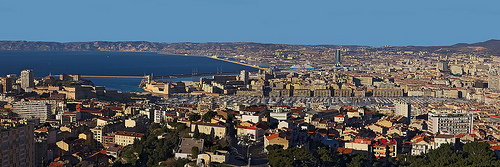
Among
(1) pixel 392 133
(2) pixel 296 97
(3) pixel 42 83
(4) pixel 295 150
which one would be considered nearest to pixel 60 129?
(4) pixel 295 150

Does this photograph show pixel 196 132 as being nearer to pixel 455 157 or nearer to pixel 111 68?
pixel 455 157

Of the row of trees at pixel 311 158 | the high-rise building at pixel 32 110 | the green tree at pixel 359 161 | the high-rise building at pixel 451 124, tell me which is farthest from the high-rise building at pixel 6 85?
the green tree at pixel 359 161

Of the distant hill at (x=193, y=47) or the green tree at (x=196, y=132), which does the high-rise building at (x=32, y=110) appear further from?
the distant hill at (x=193, y=47)

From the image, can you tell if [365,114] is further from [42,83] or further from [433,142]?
[42,83]

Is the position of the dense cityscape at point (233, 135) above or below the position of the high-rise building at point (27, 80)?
below

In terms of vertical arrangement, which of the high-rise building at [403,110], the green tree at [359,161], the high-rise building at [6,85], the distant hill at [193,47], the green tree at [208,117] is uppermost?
the distant hill at [193,47]

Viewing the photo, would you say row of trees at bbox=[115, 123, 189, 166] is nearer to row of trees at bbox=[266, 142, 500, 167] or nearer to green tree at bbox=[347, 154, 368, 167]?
row of trees at bbox=[266, 142, 500, 167]
